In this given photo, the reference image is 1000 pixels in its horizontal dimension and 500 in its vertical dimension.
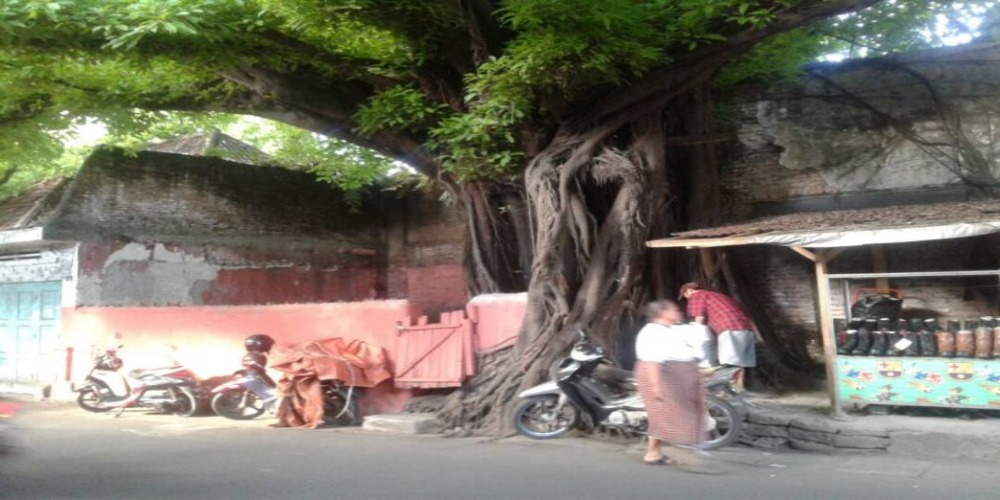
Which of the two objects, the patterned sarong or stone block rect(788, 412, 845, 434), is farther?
stone block rect(788, 412, 845, 434)

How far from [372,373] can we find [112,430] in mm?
3027

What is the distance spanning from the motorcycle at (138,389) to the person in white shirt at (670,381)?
22.0 ft

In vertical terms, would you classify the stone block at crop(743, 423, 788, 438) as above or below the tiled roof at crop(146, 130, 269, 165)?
below

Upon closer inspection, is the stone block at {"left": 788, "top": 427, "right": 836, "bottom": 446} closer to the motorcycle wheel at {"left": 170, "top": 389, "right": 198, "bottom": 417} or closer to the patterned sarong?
the patterned sarong

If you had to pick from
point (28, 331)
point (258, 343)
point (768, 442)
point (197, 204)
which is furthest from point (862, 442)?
point (28, 331)

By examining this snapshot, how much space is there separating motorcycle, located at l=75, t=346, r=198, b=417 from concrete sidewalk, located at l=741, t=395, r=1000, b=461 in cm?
716

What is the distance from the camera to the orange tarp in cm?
923

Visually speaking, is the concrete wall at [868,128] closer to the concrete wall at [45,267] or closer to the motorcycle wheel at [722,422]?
the motorcycle wheel at [722,422]

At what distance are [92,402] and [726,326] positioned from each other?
857 centimetres

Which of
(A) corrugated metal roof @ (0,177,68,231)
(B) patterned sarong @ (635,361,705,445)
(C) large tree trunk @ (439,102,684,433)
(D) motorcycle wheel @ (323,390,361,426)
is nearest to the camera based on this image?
(B) patterned sarong @ (635,361,705,445)

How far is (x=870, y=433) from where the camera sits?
743 centimetres

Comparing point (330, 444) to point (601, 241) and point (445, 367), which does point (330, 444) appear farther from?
point (601, 241)

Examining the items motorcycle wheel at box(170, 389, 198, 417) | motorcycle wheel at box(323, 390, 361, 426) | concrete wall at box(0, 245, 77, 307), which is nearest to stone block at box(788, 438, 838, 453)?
motorcycle wheel at box(323, 390, 361, 426)

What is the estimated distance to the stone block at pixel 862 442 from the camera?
24.1 feet
